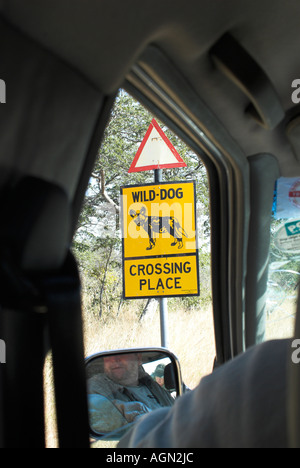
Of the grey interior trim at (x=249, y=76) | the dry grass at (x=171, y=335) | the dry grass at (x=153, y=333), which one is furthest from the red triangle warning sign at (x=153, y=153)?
the grey interior trim at (x=249, y=76)

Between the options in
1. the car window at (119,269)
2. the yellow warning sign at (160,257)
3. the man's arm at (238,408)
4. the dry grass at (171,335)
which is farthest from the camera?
the car window at (119,269)

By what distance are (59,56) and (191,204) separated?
3843mm

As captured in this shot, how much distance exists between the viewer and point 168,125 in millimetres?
1532

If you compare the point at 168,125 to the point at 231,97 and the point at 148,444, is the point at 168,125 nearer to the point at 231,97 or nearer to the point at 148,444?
the point at 231,97

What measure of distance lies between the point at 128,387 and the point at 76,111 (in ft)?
4.29

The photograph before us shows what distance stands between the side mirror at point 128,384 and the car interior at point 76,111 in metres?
0.85

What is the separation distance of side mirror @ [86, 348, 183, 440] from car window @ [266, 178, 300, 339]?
41cm

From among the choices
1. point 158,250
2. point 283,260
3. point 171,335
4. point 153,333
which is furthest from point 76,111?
point 153,333

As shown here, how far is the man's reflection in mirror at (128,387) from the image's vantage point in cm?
180

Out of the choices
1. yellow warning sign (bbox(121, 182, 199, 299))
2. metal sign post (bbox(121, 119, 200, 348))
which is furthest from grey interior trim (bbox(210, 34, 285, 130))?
yellow warning sign (bbox(121, 182, 199, 299))

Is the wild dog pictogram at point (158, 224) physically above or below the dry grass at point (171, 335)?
above

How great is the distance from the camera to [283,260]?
5.72 feet

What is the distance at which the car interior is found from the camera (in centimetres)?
64

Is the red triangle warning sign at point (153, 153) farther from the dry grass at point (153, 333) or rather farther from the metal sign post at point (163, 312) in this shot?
the dry grass at point (153, 333)
